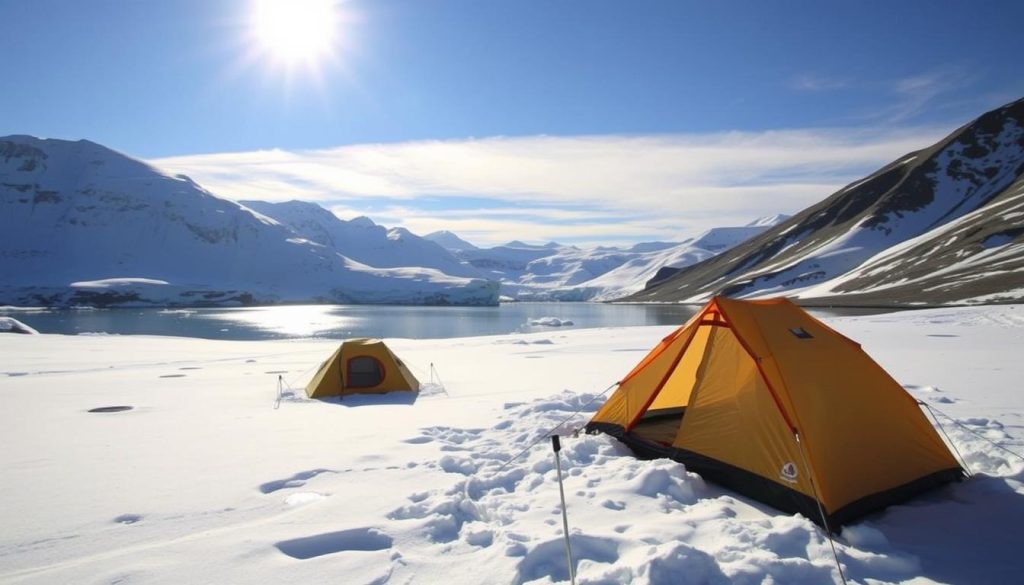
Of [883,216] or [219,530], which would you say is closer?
[219,530]

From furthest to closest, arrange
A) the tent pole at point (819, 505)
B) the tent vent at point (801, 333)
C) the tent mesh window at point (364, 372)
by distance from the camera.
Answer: the tent mesh window at point (364, 372), the tent vent at point (801, 333), the tent pole at point (819, 505)

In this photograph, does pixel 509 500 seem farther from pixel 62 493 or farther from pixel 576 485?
pixel 62 493

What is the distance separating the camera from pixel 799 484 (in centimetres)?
630

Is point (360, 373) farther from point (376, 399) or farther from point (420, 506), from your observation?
point (420, 506)

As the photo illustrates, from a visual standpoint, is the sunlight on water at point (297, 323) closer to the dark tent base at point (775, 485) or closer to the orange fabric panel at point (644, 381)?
the orange fabric panel at point (644, 381)

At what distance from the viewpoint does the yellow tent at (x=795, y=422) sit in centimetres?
640

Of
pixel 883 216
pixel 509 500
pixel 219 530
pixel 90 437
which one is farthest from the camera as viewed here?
pixel 883 216

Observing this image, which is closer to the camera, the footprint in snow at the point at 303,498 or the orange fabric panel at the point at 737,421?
the orange fabric panel at the point at 737,421

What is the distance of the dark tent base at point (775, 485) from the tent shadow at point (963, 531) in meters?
0.13

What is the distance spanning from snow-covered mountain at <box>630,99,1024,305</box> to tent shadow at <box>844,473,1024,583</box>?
289 feet

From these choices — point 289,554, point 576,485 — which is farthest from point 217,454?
point 576,485

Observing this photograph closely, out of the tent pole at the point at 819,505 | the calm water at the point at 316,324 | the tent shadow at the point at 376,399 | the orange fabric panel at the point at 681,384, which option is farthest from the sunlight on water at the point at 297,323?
the tent pole at the point at 819,505

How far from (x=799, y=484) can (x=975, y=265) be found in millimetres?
118017

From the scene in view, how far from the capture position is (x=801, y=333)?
783 cm
